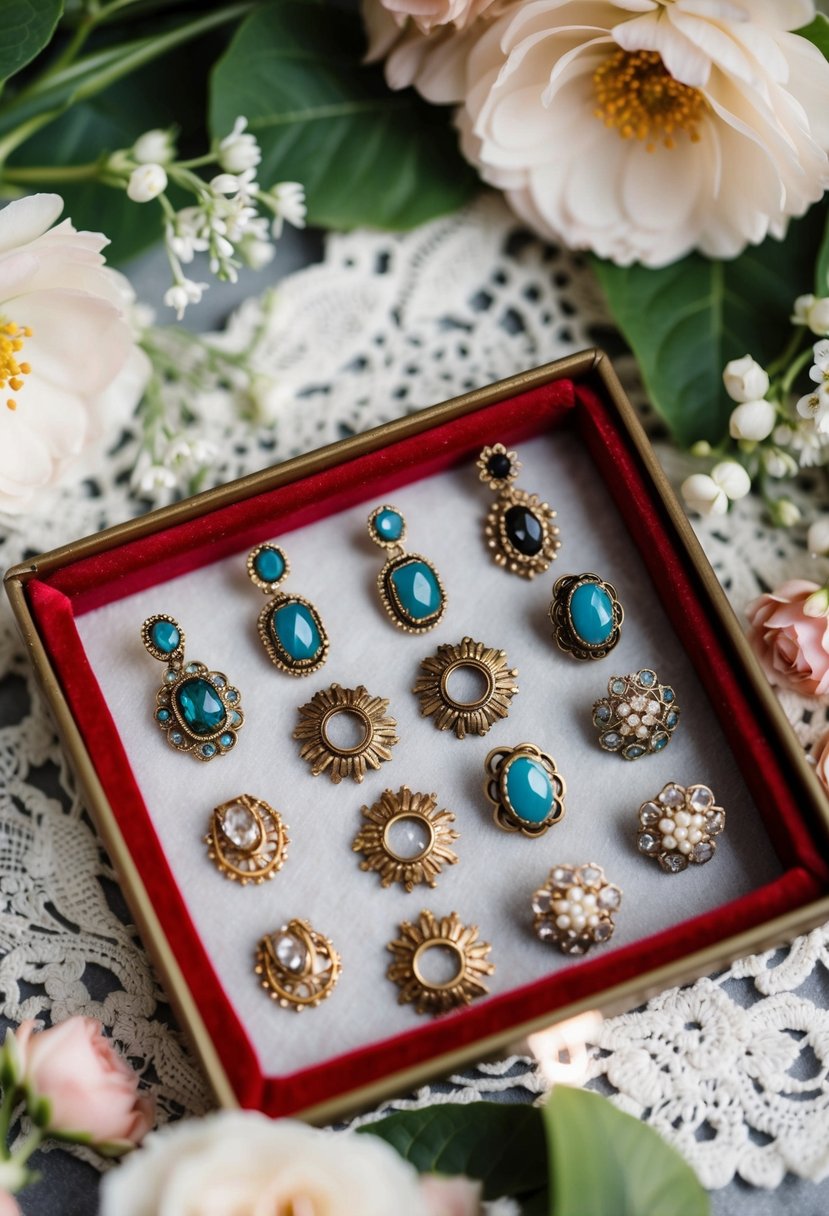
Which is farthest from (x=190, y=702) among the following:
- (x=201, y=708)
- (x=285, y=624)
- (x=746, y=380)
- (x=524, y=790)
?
(x=746, y=380)

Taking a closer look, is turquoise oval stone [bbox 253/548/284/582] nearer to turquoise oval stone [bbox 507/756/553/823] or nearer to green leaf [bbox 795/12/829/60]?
turquoise oval stone [bbox 507/756/553/823]

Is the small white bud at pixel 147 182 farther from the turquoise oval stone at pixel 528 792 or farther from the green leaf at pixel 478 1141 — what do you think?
the green leaf at pixel 478 1141

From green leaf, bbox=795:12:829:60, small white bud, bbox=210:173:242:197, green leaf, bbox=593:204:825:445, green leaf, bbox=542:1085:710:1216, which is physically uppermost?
small white bud, bbox=210:173:242:197

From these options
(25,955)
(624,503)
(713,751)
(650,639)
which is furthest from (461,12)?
(25,955)

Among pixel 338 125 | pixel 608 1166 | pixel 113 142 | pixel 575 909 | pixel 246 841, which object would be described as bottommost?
pixel 608 1166

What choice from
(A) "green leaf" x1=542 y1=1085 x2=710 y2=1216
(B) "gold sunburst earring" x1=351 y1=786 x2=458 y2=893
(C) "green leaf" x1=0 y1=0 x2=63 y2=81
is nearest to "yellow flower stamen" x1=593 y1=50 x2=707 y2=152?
(C) "green leaf" x1=0 y1=0 x2=63 y2=81

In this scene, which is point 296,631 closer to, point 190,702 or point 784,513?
point 190,702
